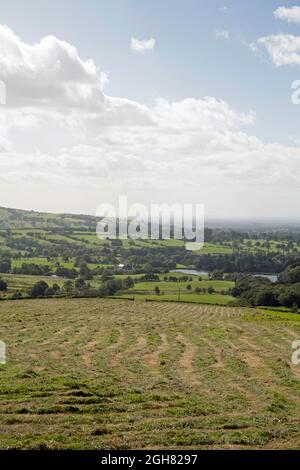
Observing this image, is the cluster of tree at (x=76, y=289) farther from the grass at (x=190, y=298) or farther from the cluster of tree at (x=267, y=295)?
the cluster of tree at (x=267, y=295)

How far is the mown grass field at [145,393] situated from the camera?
37.8ft

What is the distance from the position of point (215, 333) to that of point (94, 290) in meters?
69.7

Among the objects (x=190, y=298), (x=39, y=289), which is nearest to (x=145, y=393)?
(x=190, y=298)

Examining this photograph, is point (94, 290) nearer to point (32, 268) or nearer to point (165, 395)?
point (32, 268)

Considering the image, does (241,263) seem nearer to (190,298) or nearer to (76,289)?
(190,298)

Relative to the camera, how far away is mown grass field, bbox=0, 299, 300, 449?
11531mm

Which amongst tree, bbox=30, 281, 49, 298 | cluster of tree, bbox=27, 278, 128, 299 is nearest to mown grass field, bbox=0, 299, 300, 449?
tree, bbox=30, 281, 49, 298

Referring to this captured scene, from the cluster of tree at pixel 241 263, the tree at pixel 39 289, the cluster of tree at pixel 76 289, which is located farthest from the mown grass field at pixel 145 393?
the cluster of tree at pixel 241 263

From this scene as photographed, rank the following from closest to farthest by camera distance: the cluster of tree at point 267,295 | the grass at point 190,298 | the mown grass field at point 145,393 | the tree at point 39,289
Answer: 1. the mown grass field at point 145,393
2. the grass at point 190,298
3. the cluster of tree at point 267,295
4. the tree at point 39,289

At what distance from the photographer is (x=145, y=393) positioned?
16.0m

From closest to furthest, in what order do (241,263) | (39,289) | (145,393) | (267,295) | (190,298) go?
(145,393)
(190,298)
(267,295)
(39,289)
(241,263)

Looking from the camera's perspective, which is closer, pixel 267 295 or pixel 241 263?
pixel 267 295

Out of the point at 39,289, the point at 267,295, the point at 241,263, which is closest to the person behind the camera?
the point at 267,295

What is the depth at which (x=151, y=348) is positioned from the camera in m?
27.2
